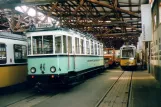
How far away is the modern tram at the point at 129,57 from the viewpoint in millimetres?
30625

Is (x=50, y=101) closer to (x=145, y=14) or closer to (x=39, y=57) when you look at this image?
(x=39, y=57)

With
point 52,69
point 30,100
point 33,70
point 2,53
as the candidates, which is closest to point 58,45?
point 52,69

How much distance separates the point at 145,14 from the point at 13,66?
8094 mm

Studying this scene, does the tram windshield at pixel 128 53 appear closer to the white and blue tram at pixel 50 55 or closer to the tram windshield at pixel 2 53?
the white and blue tram at pixel 50 55

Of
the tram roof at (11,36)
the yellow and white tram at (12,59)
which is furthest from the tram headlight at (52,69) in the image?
the tram roof at (11,36)

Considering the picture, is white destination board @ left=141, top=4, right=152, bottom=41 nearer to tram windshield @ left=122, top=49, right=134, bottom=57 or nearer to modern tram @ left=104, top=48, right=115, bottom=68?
tram windshield @ left=122, top=49, right=134, bottom=57

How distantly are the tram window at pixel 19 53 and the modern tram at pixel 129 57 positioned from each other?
1805cm

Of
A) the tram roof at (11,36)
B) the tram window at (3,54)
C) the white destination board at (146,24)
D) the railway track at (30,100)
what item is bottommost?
the railway track at (30,100)

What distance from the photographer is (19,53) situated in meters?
14.2

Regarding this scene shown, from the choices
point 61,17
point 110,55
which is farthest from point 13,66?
point 110,55

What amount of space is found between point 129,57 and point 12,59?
19856 millimetres

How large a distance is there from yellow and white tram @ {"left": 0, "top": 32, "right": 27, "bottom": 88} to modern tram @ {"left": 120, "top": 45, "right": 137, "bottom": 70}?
59.1 ft

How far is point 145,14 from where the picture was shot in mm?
15664

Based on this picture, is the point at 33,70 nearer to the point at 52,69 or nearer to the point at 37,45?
the point at 52,69
